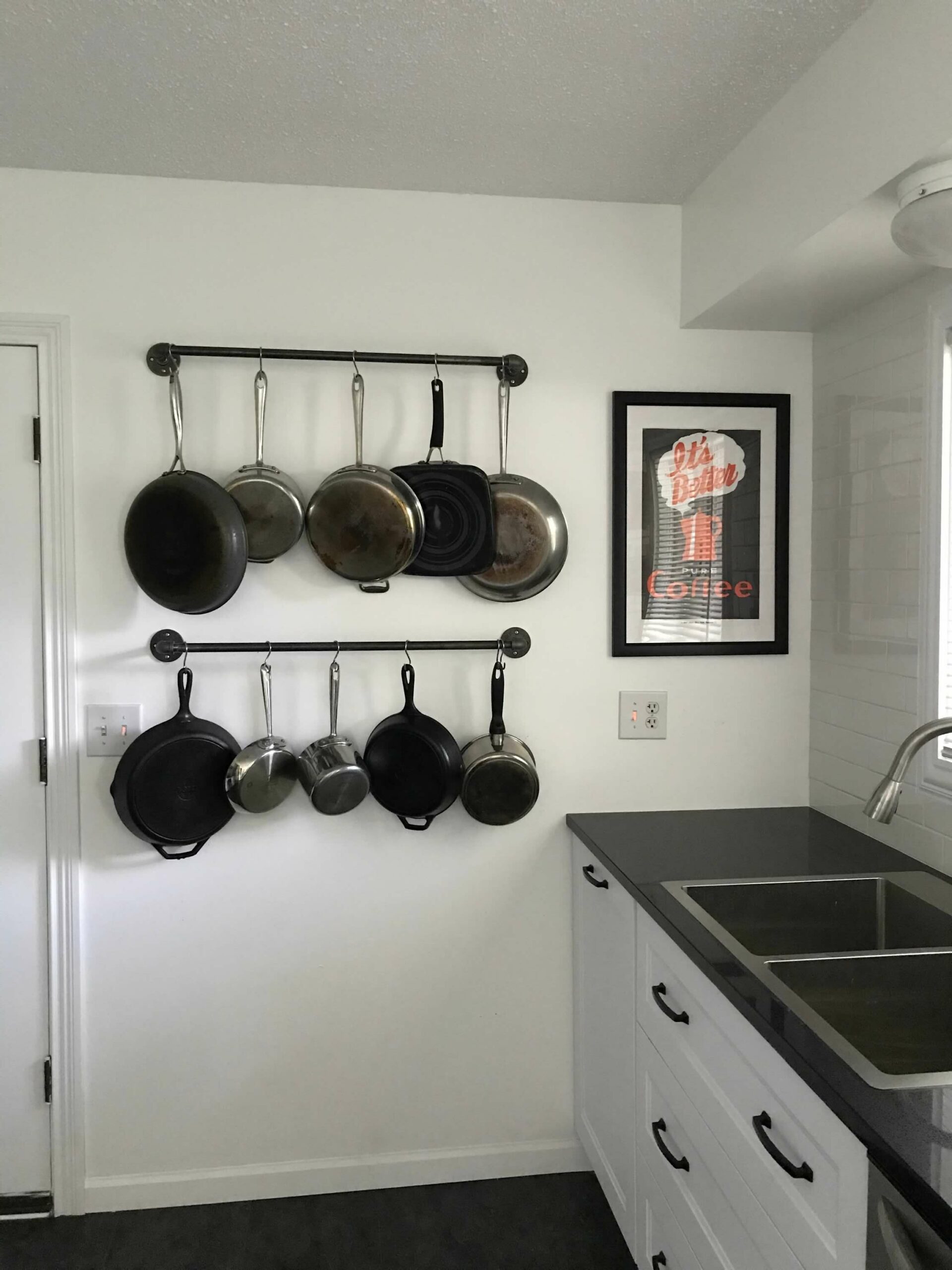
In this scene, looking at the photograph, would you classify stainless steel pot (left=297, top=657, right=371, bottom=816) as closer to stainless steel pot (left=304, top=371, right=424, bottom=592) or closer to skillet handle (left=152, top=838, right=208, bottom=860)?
skillet handle (left=152, top=838, right=208, bottom=860)

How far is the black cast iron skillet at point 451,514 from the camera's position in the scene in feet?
6.74

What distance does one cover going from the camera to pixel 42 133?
6.11ft

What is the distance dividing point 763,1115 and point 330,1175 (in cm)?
137

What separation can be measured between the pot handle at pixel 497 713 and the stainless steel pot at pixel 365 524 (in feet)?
1.15

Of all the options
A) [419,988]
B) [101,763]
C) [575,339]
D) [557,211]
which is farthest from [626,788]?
[557,211]

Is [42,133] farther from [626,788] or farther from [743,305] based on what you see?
[626,788]

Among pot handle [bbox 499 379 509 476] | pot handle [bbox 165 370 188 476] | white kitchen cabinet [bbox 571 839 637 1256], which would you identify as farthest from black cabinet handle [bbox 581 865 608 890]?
pot handle [bbox 165 370 188 476]

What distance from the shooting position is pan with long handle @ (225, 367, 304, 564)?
6.67 ft

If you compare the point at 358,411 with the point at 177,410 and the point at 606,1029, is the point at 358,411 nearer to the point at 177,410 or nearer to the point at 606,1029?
the point at 177,410

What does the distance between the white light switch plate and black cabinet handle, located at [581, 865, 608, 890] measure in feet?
3.56

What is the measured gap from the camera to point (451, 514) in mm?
2061

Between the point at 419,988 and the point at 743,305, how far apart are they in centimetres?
178

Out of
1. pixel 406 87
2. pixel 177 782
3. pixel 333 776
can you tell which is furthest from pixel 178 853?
pixel 406 87

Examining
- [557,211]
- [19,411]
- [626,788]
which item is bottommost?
[626,788]
